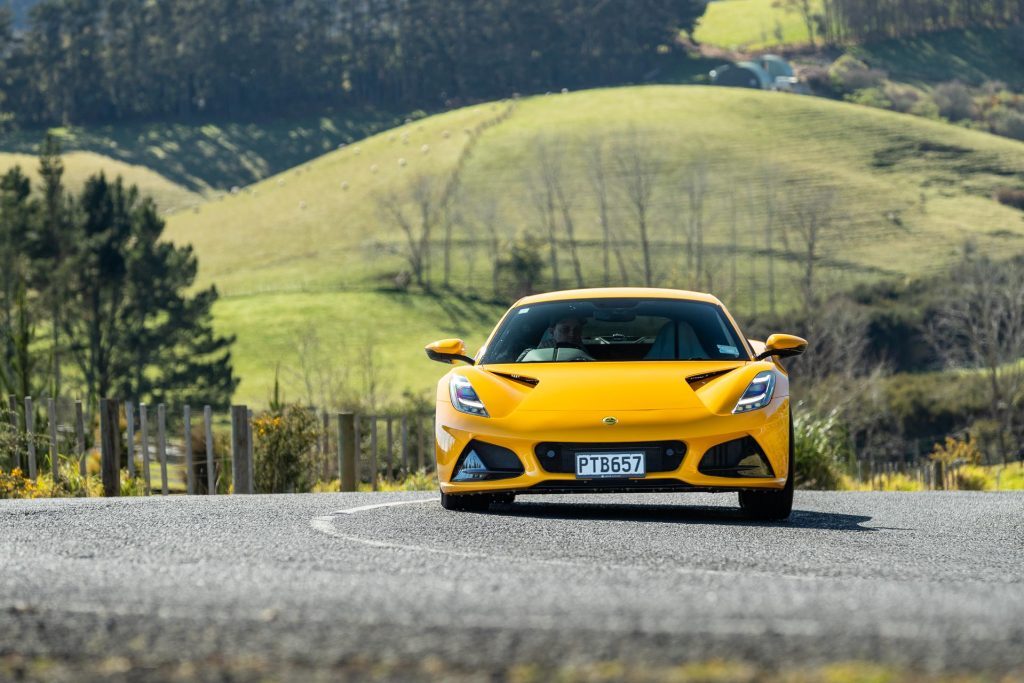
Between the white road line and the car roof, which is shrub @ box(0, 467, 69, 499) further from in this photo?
the car roof

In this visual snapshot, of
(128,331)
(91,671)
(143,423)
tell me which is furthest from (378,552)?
(128,331)

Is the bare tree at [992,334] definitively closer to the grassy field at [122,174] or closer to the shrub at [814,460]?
the shrub at [814,460]

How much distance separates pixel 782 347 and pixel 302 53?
179 m

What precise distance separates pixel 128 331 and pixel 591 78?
384 ft

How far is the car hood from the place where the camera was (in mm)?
9531

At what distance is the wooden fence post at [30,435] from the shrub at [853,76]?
164746 millimetres

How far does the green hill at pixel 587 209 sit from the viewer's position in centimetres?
9106

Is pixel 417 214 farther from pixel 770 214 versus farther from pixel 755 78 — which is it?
pixel 755 78

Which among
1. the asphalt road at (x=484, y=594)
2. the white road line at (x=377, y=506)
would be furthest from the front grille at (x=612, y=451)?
the white road line at (x=377, y=506)

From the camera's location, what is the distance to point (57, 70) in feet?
565

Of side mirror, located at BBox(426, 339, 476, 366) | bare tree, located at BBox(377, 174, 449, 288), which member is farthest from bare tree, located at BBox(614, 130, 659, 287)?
side mirror, located at BBox(426, 339, 476, 366)

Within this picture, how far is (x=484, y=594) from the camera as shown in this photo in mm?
5301

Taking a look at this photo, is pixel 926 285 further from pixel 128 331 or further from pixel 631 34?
pixel 631 34

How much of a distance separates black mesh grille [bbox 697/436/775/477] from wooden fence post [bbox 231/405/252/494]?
7.25m
